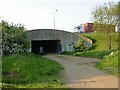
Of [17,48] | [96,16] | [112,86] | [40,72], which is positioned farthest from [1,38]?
[112,86]

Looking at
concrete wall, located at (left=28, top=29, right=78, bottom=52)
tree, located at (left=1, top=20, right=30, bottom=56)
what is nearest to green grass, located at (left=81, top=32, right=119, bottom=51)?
concrete wall, located at (left=28, top=29, right=78, bottom=52)

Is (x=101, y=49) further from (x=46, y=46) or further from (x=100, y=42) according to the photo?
(x=46, y=46)

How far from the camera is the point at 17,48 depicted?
30.7 meters

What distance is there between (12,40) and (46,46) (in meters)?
24.8

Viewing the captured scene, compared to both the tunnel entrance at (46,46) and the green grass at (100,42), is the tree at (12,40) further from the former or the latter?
the tunnel entrance at (46,46)

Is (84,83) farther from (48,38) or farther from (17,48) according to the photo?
(48,38)

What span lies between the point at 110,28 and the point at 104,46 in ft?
18.4

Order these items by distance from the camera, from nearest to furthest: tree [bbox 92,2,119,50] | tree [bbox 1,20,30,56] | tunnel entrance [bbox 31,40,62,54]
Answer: tree [bbox 1,20,30,56]
tree [bbox 92,2,119,50]
tunnel entrance [bbox 31,40,62,54]

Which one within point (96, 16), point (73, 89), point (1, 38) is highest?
point (96, 16)

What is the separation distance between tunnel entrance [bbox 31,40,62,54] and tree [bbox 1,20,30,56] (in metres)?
17.5

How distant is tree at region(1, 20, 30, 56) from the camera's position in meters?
30.2

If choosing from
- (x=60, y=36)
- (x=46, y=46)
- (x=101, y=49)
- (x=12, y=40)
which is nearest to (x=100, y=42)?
(x=101, y=49)

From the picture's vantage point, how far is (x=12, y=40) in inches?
1203

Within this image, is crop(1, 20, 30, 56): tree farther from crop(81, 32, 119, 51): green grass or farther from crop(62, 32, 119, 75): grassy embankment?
crop(81, 32, 119, 51): green grass
